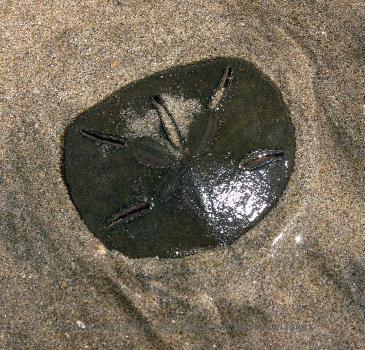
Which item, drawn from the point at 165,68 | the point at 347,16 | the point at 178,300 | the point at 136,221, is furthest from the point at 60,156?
the point at 347,16

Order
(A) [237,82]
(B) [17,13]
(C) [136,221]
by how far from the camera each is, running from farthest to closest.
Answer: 1. (B) [17,13]
2. (A) [237,82]
3. (C) [136,221]

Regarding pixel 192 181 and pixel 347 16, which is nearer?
pixel 192 181

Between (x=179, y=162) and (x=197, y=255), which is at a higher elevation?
(x=179, y=162)

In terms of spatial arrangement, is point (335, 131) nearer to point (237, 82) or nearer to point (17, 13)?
point (237, 82)
